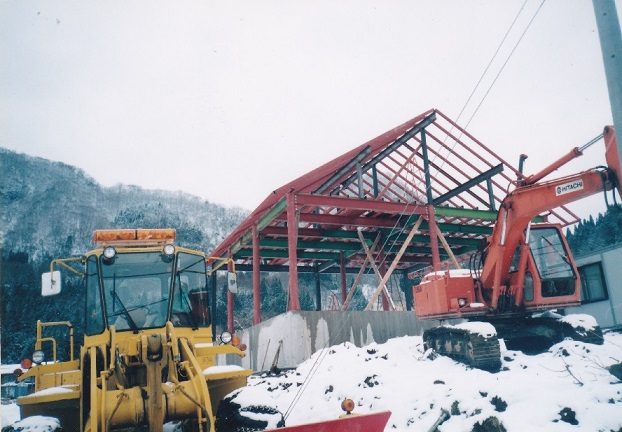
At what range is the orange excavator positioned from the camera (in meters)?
8.90

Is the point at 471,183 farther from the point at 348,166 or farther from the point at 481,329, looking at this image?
the point at 481,329

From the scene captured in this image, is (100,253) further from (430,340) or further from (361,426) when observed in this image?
(430,340)

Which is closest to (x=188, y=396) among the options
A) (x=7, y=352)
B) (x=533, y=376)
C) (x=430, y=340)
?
(x=533, y=376)

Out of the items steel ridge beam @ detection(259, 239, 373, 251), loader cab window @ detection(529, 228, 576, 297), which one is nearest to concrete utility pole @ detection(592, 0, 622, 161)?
loader cab window @ detection(529, 228, 576, 297)

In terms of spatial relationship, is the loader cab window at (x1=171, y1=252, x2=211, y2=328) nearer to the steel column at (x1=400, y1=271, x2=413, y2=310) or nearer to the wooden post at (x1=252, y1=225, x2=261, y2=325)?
the wooden post at (x1=252, y1=225, x2=261, y2=325)

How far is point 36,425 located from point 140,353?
1.34 metres

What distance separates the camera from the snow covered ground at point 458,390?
6.06 meters

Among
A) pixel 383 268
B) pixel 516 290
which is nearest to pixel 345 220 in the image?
pixel 383 268

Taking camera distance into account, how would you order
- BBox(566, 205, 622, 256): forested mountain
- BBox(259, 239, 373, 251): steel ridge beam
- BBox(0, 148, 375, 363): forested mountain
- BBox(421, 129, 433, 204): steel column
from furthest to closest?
BBox(566, 205, 622, 256): forested mountain
BBox(0, 148, 375, 363): forested mountain
BBox(259, 239, 373, 251): steel ridge beam
BBox(421, 129, 433, 204): steel column

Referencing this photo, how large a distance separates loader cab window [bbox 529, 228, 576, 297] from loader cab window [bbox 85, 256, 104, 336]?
867cm

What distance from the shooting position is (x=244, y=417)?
6.06 metres

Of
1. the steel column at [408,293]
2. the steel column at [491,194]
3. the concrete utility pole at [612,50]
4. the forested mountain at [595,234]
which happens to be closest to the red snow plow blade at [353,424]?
the concrete utility pole at [612,50]

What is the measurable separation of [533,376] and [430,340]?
356 cm

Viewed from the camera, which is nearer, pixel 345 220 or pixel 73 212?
pixel 345 220
